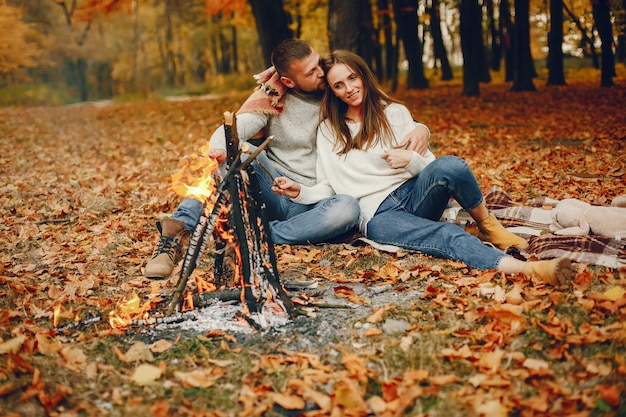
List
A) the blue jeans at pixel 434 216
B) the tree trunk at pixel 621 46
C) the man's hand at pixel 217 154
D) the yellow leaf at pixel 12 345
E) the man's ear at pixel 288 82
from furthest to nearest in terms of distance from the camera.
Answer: the tree trunk at pixel 621 46
the man's ear at pixel 288 82
the blue jeans at pixel 434 216
the man's hand at pixel 217 154
the yellow leaf at pixel 12 345

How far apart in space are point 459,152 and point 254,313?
20.1 ft

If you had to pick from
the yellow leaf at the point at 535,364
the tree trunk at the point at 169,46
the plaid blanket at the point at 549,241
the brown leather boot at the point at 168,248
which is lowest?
the yellow leaf at the point at 535,364

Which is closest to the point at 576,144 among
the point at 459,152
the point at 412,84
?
the point at 459,152

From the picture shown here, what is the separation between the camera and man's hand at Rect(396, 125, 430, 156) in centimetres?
404

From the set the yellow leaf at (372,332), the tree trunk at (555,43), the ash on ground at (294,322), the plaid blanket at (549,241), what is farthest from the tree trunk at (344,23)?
the tree trunk at (555,43)

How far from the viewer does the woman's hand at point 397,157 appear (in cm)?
392

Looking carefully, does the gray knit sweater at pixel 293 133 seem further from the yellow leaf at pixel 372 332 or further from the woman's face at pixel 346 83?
the yellow leaf at pixel 372 332

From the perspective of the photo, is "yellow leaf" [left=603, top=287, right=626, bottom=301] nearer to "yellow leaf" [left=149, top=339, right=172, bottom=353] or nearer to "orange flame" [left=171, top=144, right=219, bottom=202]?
"orange flame" [left=171, top=144, right=219, bottom=202]

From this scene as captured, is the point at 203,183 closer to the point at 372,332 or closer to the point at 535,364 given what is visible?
the point at 372,332

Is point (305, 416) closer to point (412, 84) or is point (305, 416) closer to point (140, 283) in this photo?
point (140, 283)

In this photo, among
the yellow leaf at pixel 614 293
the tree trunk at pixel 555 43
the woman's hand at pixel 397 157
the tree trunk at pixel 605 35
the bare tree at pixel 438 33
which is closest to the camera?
the yellow leaf at pixel 614 293

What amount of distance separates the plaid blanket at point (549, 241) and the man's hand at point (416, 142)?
3.47ft

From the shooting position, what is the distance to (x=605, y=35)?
48.1 ft

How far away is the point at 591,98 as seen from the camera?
1357 centimetres
